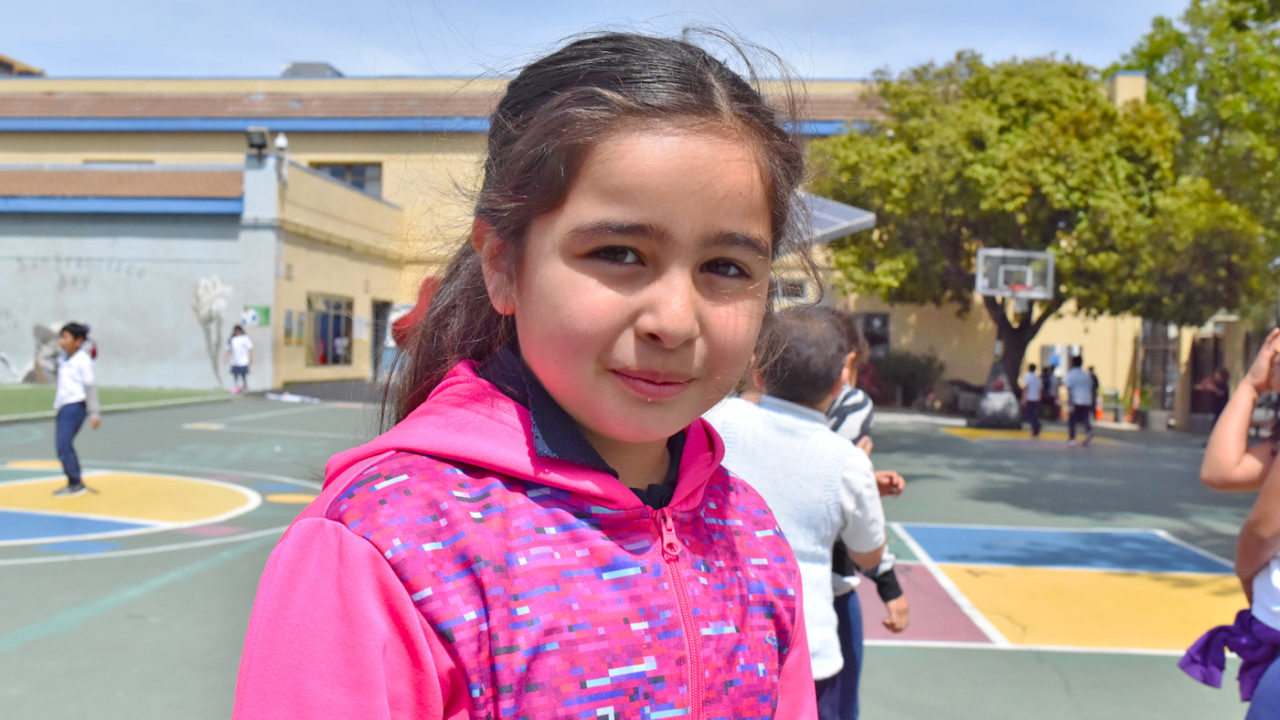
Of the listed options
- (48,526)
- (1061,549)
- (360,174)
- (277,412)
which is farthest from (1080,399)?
(360,174)

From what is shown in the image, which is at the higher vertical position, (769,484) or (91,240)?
(91,240)

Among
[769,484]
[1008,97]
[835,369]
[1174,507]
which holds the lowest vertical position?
[1174,507]

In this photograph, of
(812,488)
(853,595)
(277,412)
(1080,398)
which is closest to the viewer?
(812,488)

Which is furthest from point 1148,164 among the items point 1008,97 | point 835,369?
point 835,369

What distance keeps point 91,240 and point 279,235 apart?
4872 mm

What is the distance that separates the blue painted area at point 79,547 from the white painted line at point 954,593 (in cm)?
608

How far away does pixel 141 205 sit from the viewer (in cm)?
2617

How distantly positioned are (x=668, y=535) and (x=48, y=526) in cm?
873

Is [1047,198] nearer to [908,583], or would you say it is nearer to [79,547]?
[908,583]

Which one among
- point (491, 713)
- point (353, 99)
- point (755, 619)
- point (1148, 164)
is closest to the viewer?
point (491, 713)

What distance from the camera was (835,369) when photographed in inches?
138

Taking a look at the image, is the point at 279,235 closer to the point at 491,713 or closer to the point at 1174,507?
the point at 1174,507

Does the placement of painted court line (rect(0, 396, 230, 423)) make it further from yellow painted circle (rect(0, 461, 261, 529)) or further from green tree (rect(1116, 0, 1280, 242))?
green tree (rect(1116, 0, 1280, 242))

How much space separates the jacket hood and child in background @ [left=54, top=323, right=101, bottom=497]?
9699 millimetres
